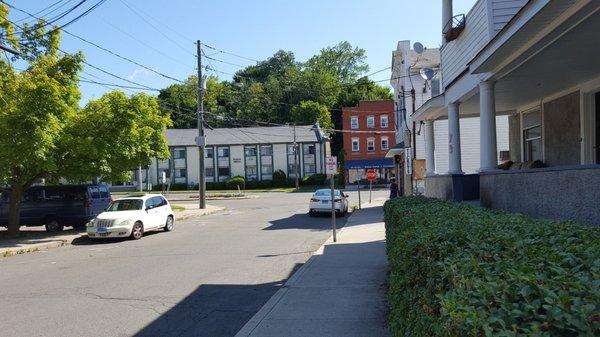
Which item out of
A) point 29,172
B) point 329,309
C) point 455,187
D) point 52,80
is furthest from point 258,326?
point 29,172

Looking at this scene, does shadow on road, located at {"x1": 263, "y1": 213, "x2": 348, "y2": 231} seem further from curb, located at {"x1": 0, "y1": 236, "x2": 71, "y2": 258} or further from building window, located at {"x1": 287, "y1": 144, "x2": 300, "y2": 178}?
building window, located at {"x1": 287, "y1": 144, "x2": 300, "y2": 178}

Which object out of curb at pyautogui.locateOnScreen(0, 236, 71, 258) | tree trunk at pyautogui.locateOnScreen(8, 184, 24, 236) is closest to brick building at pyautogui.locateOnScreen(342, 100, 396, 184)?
tree trunk at pyautogui.locateOnScreen(8, 184, 24, 236)

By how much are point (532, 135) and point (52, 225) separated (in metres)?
17.9

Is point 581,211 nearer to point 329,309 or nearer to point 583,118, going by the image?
point 329,309

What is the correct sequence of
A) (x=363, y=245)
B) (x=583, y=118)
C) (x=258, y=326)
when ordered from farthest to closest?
(x=363, y=245) → (x=583, y=118) → (x=258, y=326)

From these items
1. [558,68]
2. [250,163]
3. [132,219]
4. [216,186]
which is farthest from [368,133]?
[558,68]

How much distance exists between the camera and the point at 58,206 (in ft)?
70.1

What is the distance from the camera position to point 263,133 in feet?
Result: 261

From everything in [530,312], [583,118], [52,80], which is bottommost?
[530,312]

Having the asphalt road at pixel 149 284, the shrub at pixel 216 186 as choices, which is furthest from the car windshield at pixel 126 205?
the shrub at pixel 216 186

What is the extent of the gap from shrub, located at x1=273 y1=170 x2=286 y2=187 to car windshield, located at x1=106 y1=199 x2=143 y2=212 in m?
54.7

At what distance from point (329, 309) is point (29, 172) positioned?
1515 centimetres

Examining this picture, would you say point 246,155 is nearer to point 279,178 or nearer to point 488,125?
point 279,178

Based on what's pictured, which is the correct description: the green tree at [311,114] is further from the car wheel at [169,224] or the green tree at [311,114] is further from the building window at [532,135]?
the building window at [532,135]
